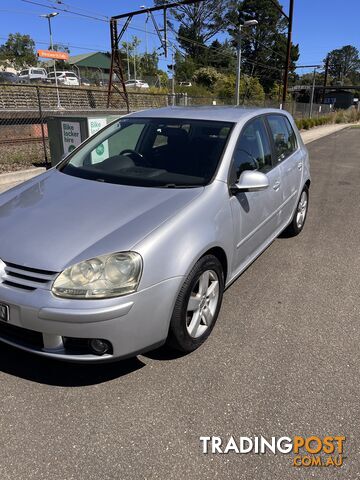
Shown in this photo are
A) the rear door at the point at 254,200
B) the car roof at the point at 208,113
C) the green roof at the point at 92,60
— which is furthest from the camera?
the green roof at the point at 92,60

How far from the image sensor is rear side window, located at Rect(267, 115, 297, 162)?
416 cm

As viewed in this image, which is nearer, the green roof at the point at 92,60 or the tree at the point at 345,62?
the green roof at the point at 92,60

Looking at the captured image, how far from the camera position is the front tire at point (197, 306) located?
2.50 m

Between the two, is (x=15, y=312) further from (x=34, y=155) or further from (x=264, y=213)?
(x=34, y=155)

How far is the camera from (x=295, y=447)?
2.12m

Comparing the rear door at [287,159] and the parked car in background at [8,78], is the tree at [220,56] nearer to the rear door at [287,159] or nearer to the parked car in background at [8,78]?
the parked car in background at [8,78]

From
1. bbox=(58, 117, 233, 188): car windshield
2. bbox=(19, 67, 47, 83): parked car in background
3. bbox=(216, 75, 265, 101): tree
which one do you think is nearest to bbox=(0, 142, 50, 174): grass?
bbox=(58, 117, 233, 188): car windshield

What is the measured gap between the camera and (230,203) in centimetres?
299

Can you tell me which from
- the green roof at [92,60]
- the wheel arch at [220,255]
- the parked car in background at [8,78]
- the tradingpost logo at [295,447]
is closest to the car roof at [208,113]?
the wheel arch at [220,255]

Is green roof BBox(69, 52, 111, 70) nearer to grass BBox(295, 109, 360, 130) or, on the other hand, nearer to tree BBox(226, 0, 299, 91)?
tree BBox(226, 0, 299, 91)

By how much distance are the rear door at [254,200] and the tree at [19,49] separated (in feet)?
194

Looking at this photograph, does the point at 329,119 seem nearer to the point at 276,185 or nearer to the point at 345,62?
the point at 276,185

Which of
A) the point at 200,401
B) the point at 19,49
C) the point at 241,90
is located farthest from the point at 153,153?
the point at 19,49

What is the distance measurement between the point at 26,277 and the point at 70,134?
613 centimetres
